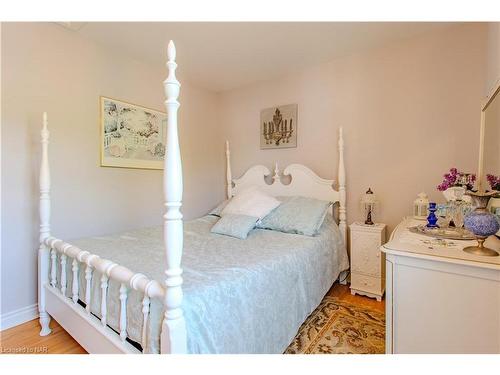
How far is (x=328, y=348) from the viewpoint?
155cm

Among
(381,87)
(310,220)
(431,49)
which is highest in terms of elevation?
(431,49)

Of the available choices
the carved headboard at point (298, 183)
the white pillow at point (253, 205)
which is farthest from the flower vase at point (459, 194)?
the white pillow at point (253, 205)

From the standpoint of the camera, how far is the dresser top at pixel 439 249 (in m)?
0.92

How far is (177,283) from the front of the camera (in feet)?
2.96

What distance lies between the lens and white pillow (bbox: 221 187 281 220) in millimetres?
2381

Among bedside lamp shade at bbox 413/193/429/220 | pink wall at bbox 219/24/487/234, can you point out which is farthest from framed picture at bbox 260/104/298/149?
bedside lamp shade at bbox 413/193/429/220

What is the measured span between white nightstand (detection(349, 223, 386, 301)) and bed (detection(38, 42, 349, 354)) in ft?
0.52

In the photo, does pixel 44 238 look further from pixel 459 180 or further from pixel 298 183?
pixel 459 180

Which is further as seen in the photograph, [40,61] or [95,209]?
[95,209]

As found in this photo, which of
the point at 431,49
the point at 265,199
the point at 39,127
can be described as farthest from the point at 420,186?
the point at 39,127

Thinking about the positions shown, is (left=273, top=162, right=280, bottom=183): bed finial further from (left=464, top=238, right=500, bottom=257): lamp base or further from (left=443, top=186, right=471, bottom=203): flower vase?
(left=464, top=238, right=500, bottom=257): lamp base

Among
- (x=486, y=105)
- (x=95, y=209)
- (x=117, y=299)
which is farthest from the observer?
(x=95, y=209)
